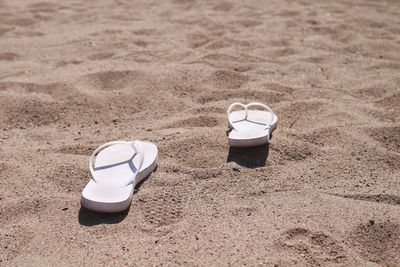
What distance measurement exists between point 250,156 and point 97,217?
61 cm

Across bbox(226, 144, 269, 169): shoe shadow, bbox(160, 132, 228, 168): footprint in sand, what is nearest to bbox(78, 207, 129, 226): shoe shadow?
bbox(160, 132, 228, 168): footprint in sand

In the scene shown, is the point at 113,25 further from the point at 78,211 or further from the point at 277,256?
the point at 277,256

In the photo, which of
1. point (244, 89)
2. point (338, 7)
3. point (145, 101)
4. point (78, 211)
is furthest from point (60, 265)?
point (338, 7)

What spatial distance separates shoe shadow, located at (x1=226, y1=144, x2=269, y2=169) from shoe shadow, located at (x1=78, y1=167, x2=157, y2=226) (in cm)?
46

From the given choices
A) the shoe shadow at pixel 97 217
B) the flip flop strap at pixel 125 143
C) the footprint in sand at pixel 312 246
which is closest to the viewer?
the footprint in sand at pixel 312 246

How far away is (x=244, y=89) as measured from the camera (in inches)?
92.7

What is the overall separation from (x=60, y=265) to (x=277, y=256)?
0.58 meters

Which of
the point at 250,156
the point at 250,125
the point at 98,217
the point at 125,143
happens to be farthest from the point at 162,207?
the point at 250,125

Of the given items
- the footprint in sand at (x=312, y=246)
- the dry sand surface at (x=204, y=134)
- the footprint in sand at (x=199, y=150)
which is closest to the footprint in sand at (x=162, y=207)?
the dry sand surface at (x=204, y=134)

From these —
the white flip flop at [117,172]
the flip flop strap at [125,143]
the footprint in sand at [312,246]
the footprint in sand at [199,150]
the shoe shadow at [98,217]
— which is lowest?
the footprint in sand at [312,246]

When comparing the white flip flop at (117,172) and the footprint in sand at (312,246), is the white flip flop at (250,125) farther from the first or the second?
the footprint in sand at (312,246)

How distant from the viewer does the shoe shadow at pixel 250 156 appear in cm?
176

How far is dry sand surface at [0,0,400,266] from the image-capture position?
4.57ft

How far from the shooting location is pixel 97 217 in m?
1.51
